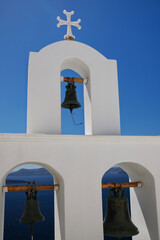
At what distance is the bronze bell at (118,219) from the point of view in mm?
3445

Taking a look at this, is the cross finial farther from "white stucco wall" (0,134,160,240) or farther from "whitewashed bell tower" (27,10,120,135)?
"white stucco wall" (0,134,160,240)

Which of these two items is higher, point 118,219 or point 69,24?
point 69,24

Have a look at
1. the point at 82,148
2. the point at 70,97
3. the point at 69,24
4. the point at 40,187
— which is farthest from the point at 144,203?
the point at 69,24

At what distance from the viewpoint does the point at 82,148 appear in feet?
12.3

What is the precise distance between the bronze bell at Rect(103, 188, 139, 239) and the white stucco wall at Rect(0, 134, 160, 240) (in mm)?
129

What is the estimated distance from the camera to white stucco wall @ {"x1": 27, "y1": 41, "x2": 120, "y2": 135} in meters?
3.92

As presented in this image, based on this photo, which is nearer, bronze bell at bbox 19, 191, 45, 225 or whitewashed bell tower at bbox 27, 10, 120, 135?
bronze bell at bbox 19, 191, 45, 225

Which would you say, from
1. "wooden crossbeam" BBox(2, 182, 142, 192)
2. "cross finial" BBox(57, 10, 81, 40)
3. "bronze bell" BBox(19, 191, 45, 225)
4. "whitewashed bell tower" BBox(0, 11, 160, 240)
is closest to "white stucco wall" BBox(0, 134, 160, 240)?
"whitewashed bell tower" BBox(0, 11, 160, 240)

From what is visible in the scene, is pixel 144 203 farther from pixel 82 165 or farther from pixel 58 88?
pixel 58 88

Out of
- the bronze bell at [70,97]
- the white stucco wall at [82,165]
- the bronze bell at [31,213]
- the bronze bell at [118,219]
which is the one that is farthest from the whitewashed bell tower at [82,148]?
the bronze bell at [31,213]

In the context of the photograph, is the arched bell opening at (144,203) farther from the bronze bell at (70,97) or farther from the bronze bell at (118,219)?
the bronze bell at (70,97)

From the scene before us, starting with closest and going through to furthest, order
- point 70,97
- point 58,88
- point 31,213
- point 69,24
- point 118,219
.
Answer: 1. point 118,219
2. point 31,213
3. point 58,88
4. point 70,97
5. point 69,24

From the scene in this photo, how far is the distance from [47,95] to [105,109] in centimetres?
101

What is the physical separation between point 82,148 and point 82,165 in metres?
0.25
